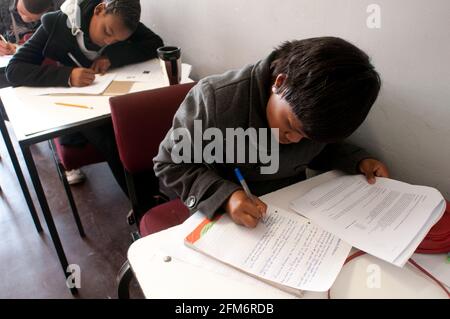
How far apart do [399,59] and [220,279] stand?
675mm

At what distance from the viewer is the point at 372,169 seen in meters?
0.91

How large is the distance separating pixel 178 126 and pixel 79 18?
1013mm

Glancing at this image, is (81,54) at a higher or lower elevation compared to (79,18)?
lower

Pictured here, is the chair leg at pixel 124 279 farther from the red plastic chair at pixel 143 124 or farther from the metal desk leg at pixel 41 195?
the metal desk leg at pixel 41 195

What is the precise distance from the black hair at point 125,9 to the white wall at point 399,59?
0.54 metres

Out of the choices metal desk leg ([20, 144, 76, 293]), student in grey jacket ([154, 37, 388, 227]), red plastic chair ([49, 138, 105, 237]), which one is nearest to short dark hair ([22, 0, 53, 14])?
red plastic chair ([49, 138, 105, 237])

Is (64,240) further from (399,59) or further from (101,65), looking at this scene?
(399,59)

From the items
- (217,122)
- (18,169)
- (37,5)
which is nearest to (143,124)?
(217,122)

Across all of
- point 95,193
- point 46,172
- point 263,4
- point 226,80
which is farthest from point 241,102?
point 46,172

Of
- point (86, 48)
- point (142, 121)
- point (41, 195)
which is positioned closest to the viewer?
point (142, 121)

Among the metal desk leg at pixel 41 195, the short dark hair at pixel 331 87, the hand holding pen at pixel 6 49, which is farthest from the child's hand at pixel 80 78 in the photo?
the short dark hair at pixel 331 87

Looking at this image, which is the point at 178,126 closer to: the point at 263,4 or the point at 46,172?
the point at 263,4

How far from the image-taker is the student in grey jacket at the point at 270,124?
633 mm

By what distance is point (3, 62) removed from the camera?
1.72 meters
